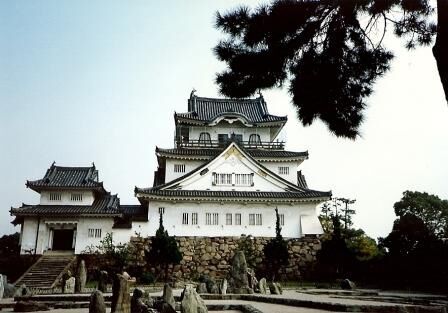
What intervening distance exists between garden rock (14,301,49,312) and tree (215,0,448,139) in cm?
907

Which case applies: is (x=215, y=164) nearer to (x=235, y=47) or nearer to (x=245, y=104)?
(x=245, y=104)

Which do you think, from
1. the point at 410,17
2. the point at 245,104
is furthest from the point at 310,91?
the point at 245,104

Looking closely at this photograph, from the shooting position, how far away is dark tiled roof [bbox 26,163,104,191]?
29.9 metres

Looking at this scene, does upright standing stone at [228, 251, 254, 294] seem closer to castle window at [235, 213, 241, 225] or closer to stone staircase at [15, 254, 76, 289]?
castle window at [235, 213, 241, 225]

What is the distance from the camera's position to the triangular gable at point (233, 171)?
30.3 m

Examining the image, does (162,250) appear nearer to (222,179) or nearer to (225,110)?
(222,179)

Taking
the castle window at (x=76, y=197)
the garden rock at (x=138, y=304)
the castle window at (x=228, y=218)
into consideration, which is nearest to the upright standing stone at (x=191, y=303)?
the garden rock at (x=138, y=304)

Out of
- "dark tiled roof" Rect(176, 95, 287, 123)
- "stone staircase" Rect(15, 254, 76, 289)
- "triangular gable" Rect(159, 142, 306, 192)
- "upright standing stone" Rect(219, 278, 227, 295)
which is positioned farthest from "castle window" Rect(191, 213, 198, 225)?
"upright standing stone" Rect(219, 278, 227, 295)

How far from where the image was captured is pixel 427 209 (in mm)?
38656

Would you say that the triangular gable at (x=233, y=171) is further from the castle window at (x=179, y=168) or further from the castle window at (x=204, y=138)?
the castle window at (x=204, y=138)

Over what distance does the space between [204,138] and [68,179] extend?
1194 centimetres

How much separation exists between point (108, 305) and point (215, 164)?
18.3 metres

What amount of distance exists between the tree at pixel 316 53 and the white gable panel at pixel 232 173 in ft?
74.0

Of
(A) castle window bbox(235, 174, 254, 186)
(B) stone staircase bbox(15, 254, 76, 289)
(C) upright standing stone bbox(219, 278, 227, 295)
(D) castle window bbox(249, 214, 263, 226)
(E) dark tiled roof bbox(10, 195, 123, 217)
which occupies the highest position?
(A) castle window bbox(235, 174, 254, 186)
